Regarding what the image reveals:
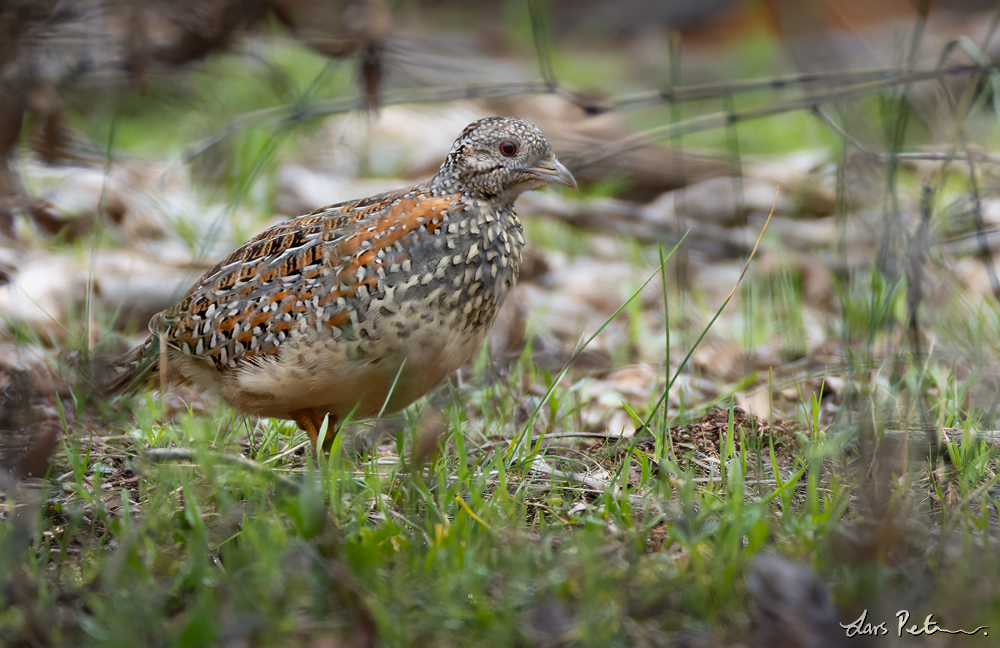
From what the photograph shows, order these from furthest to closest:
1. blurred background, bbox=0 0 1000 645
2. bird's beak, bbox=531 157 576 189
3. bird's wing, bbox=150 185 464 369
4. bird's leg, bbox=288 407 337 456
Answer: bird's leg, bbox=288 407 337 456
bird's beak, bbox=531 157 576 189
bird's wing, bbox=150 185 464 369
blurred background, bbox=0 0 1000 645

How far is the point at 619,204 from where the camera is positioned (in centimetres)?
719

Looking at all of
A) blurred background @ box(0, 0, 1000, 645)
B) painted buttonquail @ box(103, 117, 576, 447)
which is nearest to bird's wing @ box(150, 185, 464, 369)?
painted buttonquail @ box(103, 117, 576, 447)

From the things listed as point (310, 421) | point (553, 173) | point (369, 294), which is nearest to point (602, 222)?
point (553, 173)

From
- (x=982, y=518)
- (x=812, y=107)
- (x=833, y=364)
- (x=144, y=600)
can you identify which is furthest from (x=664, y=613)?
(x=812, y=107)

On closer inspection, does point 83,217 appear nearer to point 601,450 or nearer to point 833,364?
point 601,450

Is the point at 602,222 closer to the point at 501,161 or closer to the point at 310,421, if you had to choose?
Result: the point at 501,161

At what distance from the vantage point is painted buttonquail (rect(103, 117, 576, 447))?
3338mm

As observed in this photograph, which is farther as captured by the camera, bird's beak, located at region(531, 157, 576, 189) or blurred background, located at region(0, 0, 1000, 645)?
bird's beak, located at region(531, 157, 576, 189)

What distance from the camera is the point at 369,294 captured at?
334 centimetres

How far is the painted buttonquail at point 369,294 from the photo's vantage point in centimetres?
334

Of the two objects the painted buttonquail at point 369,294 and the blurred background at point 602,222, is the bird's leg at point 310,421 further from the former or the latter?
the blurred background at point 602,222

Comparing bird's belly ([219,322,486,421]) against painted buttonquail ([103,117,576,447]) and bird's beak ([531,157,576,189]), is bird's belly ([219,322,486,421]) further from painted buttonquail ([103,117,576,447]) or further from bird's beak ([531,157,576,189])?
bird's beak ([531,157,576,189])

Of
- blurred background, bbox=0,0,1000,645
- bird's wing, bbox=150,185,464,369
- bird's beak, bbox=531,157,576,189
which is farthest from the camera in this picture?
bird's beak, bbox=531,157,576,189

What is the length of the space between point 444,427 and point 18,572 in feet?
3.94
